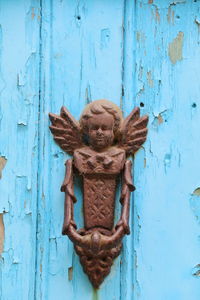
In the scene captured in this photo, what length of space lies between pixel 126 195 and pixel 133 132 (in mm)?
112

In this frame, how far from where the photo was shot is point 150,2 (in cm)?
123

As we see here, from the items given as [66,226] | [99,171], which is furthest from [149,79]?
[66,226]

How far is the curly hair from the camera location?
3.74 feet

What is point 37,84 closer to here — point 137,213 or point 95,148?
point 95,148

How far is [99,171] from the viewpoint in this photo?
1.14 m

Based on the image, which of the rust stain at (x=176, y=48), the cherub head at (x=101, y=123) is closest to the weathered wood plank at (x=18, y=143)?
the cherub head at (x=101, y=123)

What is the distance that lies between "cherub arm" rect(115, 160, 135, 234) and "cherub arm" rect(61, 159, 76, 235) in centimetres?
7

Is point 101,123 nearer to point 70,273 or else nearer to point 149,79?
point 149,79

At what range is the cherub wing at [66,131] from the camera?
1.17 metres

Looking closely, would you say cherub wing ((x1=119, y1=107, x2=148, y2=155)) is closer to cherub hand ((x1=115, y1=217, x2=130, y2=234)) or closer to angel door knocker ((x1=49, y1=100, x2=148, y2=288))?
angel door knocker ((x1=49, y1=100, x2=148, y2=288))

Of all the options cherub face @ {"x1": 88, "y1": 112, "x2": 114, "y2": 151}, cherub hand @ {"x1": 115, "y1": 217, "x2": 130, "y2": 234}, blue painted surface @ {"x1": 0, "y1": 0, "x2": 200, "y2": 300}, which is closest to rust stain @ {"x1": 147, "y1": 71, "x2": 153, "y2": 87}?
blue painted surface @ {"x1": 0, "y1": 0, "x2": 200, "y2": 300}

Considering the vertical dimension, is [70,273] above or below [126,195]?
below

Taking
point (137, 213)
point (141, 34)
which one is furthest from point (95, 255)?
point (141, 34)

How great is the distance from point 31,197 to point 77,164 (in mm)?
99
